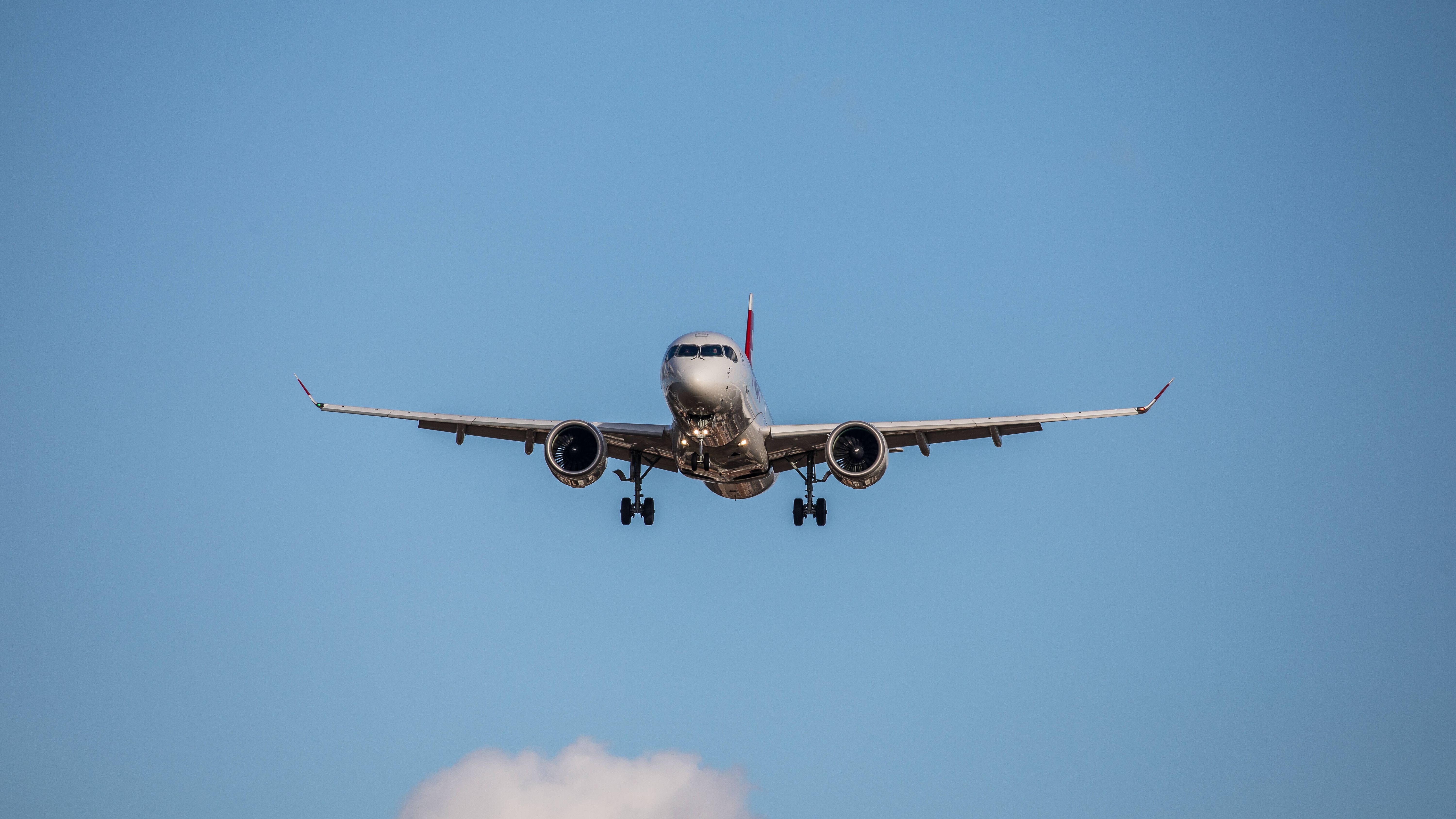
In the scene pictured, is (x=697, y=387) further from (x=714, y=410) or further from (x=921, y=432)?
(x=921, y=432)

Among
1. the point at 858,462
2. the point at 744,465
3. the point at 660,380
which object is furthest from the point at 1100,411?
the point at 660,380

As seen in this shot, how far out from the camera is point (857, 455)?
3738 centimetres

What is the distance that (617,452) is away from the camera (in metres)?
40.5

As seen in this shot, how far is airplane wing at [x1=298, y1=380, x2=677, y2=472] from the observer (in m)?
38.8

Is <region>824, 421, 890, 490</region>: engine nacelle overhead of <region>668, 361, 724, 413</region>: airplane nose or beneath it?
beneath

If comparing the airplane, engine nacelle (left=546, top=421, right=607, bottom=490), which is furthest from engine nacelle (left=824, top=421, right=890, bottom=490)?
engine nacelle (left=546, top=421, right=607, bottom=490)

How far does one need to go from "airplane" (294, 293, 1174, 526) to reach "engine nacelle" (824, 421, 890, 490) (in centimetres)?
3

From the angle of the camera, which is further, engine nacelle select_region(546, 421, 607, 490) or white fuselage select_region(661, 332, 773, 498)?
engine nacelle select_region(546, 421, 607, 490)

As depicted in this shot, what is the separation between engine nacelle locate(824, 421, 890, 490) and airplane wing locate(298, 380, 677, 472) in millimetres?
4485

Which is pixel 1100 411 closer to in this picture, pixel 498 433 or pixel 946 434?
pixel 946 434

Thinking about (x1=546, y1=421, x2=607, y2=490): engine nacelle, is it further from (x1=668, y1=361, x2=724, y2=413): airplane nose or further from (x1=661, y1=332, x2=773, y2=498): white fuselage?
(x1=668, y1=361, x2=724, y2=413): airplane nose

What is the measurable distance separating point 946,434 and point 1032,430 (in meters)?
2.55

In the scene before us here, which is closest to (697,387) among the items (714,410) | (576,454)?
(714,410)

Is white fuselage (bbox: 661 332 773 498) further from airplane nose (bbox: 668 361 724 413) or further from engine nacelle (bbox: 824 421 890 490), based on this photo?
engine nacelle (bbox: 824 421 890 490)
